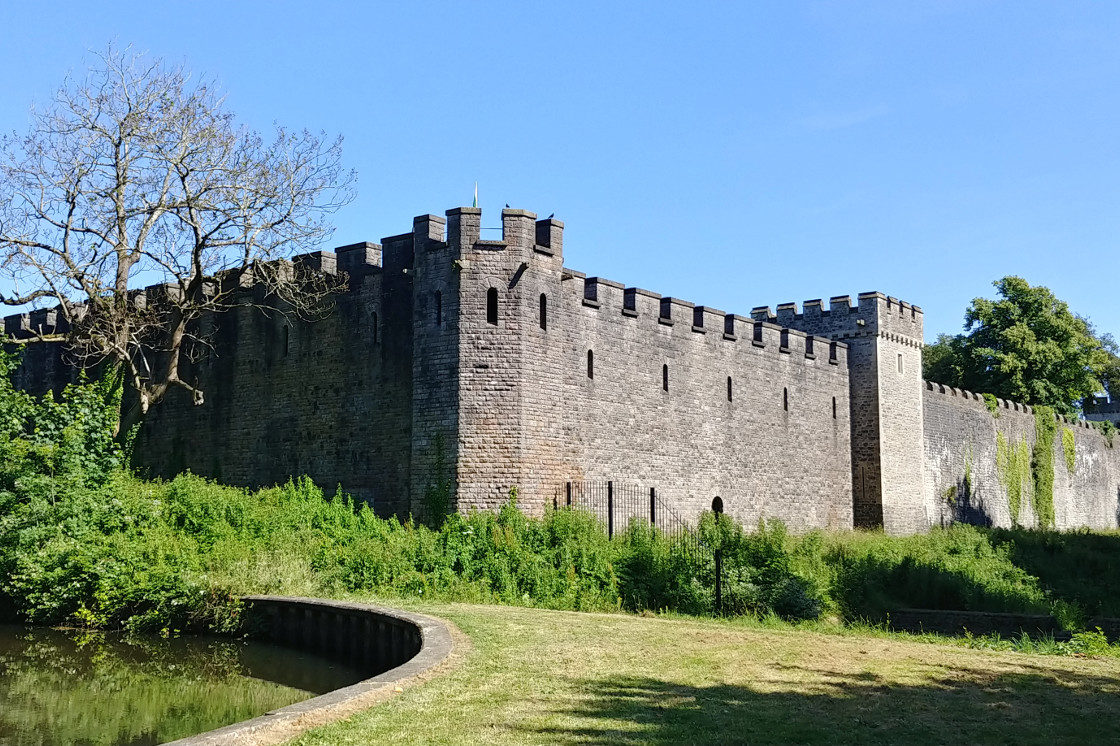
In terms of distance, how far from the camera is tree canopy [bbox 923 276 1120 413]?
152 feet

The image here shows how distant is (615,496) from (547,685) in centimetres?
1334

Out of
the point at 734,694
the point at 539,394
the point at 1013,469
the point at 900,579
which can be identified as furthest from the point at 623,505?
the point at 1013,469

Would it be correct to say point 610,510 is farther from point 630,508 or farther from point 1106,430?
point 1106,430

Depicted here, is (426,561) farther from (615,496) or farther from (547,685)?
(547,685)

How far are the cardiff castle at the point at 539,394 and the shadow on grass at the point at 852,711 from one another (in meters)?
11.3

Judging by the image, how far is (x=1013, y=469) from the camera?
38750 mm

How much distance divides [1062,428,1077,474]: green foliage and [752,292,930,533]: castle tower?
1363cm

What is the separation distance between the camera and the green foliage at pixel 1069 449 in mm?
42875

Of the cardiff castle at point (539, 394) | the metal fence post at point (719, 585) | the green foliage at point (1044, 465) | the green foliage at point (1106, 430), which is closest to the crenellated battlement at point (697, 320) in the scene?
the cardiff castle at point (539, 394)

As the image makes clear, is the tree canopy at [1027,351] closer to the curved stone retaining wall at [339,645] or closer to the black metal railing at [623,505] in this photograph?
the black metal railing at [623,505]

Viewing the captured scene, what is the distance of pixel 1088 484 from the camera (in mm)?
44844

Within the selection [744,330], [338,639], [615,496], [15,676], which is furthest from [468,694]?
[744,330]

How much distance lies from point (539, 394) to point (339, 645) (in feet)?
25.2

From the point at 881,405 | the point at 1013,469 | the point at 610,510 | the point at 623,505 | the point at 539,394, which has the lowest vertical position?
the point at 610,510
